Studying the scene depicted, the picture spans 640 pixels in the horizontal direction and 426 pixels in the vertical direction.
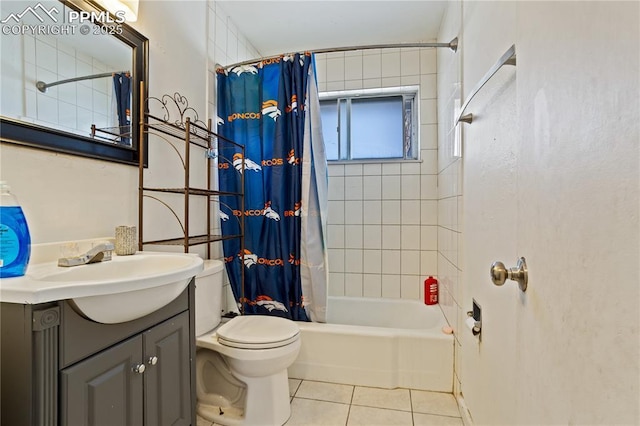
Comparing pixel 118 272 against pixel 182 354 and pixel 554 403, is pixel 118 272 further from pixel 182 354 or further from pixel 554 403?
pixel 554 403

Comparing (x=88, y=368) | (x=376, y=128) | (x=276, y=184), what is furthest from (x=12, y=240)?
(x=376, y=128)

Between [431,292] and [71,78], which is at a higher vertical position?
[71,78]

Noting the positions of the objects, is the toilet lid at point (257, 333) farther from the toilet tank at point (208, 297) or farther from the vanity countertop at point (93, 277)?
the vanity countertop at point (93, 277)

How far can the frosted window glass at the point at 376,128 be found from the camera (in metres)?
2.69

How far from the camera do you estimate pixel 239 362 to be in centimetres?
147

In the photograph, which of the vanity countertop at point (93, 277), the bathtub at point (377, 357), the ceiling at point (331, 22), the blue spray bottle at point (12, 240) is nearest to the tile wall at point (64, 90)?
the blue spray bottle at point (12, 240)

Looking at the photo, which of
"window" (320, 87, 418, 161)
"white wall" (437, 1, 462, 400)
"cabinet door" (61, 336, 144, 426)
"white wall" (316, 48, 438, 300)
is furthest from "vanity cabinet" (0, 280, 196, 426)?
"window" (320, 87, 418, 161)

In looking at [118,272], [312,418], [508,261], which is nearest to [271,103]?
[118,272]

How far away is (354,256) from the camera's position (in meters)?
2.65

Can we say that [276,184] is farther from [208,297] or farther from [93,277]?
[93,277]

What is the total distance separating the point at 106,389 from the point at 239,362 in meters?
0.69

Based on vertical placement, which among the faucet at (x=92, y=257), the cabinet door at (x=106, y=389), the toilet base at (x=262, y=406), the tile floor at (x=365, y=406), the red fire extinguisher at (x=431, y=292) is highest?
the faucet at (x=92, y=257)

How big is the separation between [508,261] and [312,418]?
125cm

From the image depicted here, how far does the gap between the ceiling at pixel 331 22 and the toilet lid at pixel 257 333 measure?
6.64 feet
